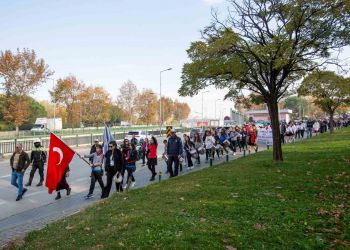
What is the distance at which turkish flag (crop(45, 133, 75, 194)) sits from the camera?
33.8 feet

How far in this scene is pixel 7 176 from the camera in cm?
1694

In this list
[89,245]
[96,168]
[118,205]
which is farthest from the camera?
[96,168]

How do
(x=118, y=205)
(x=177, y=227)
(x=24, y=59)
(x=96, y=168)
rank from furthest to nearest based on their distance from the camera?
(x=24, y=59) < (x=96, y=168) < (x=118, y=205) < (x=177, y=227)

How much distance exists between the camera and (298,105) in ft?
391

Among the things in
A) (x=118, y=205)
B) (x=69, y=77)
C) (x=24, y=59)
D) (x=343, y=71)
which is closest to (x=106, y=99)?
(x=69, y=77)

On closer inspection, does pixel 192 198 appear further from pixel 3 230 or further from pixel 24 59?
pixel 24 59

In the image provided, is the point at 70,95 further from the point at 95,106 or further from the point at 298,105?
the point at 298,105

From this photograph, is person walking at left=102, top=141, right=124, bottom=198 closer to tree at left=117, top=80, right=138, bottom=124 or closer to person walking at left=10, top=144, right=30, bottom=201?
person walking at left=10, top=144, right=30, bottom=201

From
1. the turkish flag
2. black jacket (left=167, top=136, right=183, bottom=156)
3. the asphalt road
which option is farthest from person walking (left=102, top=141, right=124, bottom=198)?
black jacket (left=167, top=136, right=183, bottom=156)

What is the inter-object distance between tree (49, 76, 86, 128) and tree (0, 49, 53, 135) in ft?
34.4

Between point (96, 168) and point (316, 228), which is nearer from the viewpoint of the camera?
point (316, 228)

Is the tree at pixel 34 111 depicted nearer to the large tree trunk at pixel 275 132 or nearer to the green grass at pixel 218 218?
the large tree trunk at pixel 275 132

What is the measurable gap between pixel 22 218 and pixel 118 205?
2.56m

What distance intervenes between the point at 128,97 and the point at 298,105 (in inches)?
2567
